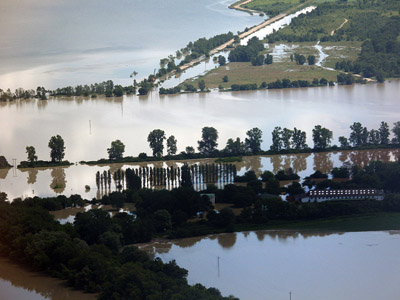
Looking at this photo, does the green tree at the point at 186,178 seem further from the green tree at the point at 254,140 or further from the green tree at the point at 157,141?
the green tree at the point at 254,140

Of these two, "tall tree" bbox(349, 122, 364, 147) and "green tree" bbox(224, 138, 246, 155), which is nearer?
"green tree" bbox(224, 138, 246, 155)

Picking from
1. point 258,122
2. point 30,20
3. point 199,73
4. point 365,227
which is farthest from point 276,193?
point 30,20

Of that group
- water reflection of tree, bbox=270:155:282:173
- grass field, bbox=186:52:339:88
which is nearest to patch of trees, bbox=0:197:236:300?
water reflection of tree, bbox=270:155:282:173

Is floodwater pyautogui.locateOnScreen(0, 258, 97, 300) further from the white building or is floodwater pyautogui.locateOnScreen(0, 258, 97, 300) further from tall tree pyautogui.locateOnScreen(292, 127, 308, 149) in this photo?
tall tree pyautogui.locateOnScreen(292, 127, 308, 149)

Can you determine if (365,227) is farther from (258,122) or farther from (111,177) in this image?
(258,122)

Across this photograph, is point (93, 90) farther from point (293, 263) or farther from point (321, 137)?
point (293, 263)

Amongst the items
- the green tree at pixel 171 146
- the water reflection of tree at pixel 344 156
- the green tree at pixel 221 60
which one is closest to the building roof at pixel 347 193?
the water reflection of tree at pixel 344 156
